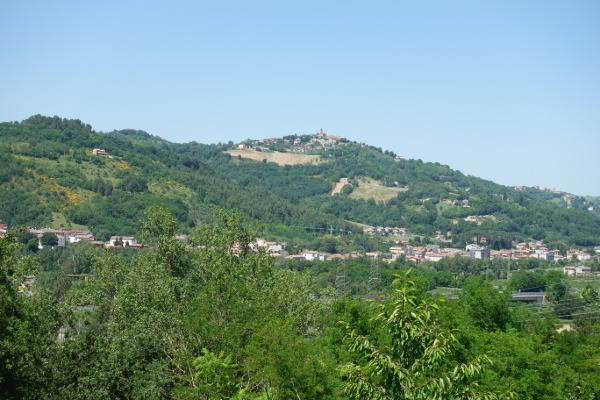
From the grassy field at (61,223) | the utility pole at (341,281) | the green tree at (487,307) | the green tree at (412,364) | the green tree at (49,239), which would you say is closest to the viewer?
the green tree at (412,364)

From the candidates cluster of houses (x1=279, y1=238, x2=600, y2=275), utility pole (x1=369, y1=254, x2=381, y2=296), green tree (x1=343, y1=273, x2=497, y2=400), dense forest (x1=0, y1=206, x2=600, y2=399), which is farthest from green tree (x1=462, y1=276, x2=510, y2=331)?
cluster of houses (x1=279, y1=238, x2=600, y2=275)

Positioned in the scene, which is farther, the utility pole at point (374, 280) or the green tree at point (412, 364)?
the utility pole at point (374, 280)

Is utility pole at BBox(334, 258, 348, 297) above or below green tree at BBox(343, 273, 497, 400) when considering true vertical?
below

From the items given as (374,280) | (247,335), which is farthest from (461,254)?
(247,335)

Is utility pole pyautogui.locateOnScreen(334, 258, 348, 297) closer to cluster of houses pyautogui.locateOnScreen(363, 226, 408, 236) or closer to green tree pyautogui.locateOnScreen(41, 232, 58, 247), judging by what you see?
green tree pyautogui.locateOnScreen(41, 232, 58, 247)

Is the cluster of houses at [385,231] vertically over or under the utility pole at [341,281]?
over

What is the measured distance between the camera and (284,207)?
171000 mm

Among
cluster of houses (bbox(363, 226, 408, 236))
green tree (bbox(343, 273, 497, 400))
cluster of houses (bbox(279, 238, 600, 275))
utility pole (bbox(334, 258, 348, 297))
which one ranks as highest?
cluster of houses (bbox(363, 226, 408, 236))

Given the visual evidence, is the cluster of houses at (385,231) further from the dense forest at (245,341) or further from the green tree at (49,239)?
the dense forest at (245,341)

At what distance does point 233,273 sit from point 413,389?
720 inches

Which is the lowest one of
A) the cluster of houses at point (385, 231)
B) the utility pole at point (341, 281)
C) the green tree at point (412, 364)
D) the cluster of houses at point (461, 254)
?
the utility pole at point (341, 281)

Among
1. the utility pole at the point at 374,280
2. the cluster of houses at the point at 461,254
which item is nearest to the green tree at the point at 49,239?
the cluster of houses at the point at 461,254

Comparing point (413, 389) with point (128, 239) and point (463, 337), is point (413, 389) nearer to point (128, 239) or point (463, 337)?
point (463, 337)

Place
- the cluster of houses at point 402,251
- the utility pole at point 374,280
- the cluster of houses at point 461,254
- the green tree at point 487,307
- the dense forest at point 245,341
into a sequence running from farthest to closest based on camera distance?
the cluster of houses at point 461,254 → the cluster of houses at point 402,251 → the utility pole at point 374,280 → the green tree at point 487,307 → the dense forest at point 245,341
